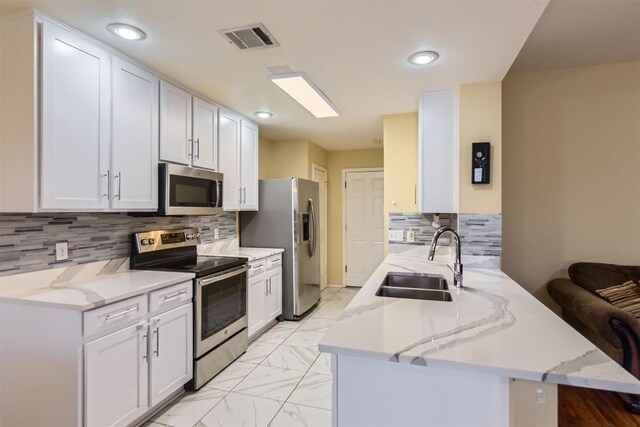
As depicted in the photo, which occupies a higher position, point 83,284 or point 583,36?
point 583,36

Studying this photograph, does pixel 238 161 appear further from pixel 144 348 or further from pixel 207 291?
pixel 144 348

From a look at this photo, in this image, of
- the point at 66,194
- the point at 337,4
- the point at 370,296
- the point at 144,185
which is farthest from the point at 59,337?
the point at 337,4

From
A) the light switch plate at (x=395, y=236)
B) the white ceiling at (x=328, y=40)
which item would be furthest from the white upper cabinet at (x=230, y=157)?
the light switch plate at (x=395, y=236)

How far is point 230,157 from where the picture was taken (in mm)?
3412

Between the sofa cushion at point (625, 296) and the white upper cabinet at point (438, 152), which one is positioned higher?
the white upper cabinet at point (438, 152)

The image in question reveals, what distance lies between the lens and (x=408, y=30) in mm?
1894

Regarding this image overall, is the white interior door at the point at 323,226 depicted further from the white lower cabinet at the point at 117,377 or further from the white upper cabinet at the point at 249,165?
the white lower cabinet at the point at 117,377

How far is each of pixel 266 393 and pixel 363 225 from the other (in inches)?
139

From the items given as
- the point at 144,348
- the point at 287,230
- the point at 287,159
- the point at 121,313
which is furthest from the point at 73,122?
the point at 287,159

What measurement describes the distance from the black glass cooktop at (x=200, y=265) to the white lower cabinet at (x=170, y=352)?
10.6 inches

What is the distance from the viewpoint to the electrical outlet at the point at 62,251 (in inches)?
81.7

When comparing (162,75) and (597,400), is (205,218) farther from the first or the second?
(597,400)

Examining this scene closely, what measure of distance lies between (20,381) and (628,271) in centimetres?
422

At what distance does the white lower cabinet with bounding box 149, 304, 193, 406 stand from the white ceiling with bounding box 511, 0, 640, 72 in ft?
10.0
